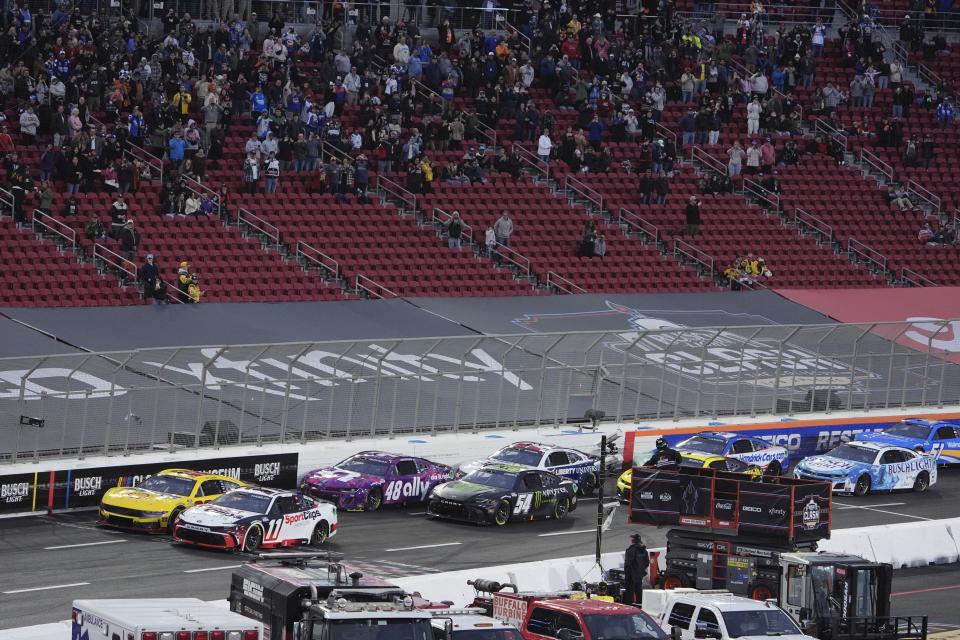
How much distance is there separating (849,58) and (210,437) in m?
36.3

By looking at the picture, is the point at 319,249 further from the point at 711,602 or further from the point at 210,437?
the point at 711,602

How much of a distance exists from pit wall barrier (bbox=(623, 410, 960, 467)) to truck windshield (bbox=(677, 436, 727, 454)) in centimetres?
114

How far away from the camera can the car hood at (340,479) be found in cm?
3678

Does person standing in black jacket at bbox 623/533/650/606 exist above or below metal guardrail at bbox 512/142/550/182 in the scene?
below

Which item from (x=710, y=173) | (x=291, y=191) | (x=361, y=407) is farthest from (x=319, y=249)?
(x=710, y=173)

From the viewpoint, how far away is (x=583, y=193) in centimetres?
5638

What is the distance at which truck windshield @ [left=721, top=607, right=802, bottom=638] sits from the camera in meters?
24.6

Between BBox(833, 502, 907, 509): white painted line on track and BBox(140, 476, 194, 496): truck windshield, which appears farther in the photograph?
BBox(833, 502, 907, 509): white painted line on track

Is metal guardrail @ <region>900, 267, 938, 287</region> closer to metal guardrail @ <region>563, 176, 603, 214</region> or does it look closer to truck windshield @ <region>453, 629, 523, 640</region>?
metal guardrail @ <region>563, 176, 603, 214</region>

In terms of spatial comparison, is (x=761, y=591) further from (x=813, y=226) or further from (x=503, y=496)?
(x=813, y=226)

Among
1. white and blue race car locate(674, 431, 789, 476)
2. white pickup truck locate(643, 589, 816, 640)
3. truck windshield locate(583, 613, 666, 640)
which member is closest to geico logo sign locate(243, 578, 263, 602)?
truck windshield locate(583, 613, 666, 640)

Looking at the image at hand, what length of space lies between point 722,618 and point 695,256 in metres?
32.6

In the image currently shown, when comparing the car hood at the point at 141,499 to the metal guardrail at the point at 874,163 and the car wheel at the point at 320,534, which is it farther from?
the metal guardrail at the point at 874,163

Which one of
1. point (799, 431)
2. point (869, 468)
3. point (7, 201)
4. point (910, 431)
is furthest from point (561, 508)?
point (7, 201)
